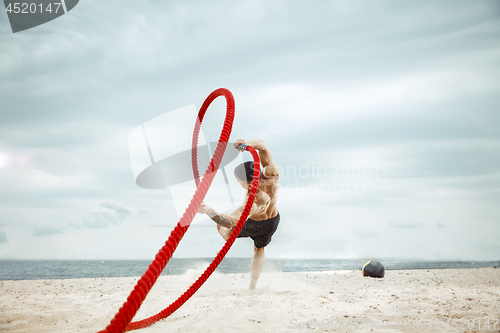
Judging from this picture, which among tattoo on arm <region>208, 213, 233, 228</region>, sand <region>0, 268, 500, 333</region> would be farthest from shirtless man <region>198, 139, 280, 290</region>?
sand <region>0, 268, 500, 333</region>

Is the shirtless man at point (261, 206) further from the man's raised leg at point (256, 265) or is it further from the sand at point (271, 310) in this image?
the sand at point (271, 310)

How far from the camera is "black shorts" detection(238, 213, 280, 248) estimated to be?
242 inches

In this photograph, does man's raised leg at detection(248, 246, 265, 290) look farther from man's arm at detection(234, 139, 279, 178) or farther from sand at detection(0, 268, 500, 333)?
man's arm at detection(234, 139, 279, 178)

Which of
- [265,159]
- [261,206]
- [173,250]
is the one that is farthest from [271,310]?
[265,159]

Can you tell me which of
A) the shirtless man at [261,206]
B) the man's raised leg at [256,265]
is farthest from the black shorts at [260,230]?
the man's raised leg at [256,265]

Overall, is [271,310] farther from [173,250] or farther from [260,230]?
[173,250]

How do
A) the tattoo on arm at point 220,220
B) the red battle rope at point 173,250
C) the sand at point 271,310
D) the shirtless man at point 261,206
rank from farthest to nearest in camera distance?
the shirtless man at point 261,206 < the tattoo on arm at point 220,220 < the sand at point 271,310 < the red battle rope at point 173,250

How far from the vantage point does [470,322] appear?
3.74 meters

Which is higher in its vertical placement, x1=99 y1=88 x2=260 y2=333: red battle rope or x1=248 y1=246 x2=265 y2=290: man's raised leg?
x1=99 y1=88 x2=260 y2=333: red battle rope

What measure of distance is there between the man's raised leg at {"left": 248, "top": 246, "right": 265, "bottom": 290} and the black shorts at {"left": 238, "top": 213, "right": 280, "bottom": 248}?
0.15m

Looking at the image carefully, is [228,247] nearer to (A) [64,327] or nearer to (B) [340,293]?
(A) [64,327]

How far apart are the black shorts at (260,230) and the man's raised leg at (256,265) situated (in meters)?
0.15

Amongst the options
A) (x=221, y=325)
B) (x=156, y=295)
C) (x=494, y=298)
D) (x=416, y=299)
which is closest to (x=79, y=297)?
(x=156, y=295)

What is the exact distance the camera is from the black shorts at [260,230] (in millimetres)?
6137
